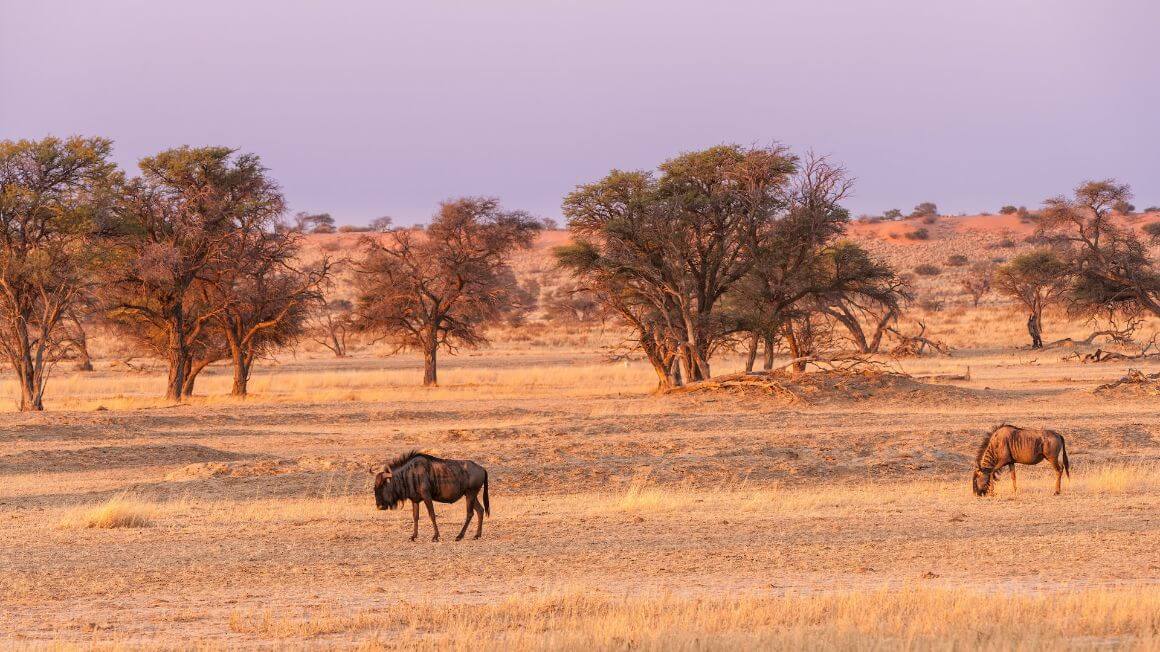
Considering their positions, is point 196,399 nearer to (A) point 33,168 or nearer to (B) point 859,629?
(A) point 33,168

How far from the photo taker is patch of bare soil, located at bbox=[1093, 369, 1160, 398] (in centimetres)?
3428

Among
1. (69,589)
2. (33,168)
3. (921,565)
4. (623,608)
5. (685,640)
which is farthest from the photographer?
(33,168)

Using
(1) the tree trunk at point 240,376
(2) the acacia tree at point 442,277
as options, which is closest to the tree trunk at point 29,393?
(1) the tree trunk at point 240,376

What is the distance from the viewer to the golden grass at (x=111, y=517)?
1584 centimetres

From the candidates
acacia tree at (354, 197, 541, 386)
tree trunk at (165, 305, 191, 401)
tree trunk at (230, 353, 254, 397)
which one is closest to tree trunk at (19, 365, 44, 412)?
tree trunk at (165, 305, 191, 401)

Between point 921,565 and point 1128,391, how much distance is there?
24912mm

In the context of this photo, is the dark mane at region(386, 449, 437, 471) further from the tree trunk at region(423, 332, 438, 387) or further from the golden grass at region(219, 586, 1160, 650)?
the tree trunk at region(423, 332, 438, 387)

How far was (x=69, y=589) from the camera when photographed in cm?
1172

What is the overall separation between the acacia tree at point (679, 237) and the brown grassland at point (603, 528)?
3.95 metres

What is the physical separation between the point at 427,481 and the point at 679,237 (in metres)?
24.8

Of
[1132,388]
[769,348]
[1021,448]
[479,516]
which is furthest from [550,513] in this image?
[769,348]

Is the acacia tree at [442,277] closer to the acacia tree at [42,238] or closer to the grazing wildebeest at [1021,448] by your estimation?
the acacia tree at [42,238]

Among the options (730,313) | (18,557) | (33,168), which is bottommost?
(18,557)

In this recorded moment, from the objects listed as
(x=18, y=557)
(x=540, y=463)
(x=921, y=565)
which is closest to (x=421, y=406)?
(x=540, y=463)
